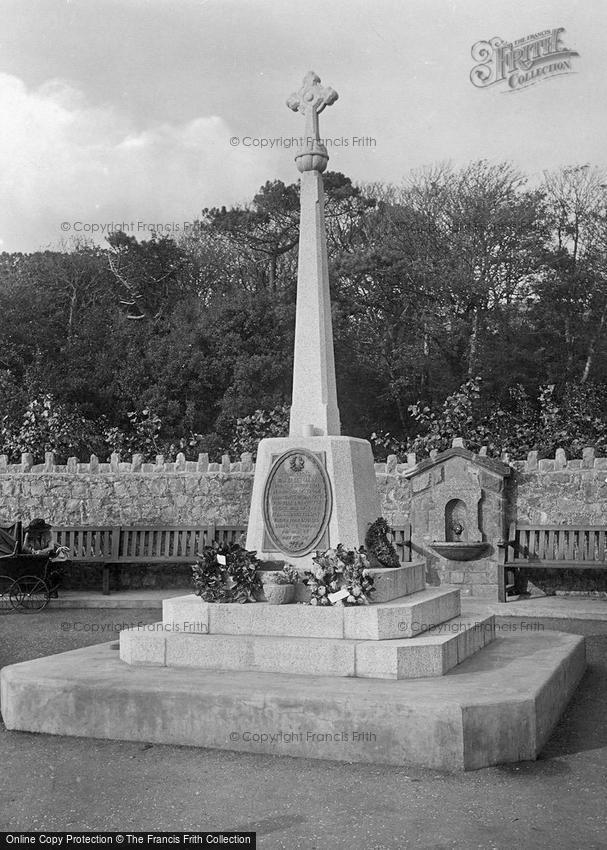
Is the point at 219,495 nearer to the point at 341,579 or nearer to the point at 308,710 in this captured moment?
the point at 341,579

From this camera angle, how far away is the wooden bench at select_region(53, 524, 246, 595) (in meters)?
13.2

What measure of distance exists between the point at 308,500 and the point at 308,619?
3.70 ft

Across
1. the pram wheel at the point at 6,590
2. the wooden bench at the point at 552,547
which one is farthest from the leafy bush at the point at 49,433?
the wooden bench at the point at 552,547

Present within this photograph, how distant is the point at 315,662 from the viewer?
247 inches

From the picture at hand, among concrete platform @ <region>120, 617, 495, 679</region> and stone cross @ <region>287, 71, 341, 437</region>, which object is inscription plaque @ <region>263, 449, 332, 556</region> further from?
concrete platform @ <region>120, 617, 495, 679</region>

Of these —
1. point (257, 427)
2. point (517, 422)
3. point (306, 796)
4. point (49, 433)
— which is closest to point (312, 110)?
point (306, 796)

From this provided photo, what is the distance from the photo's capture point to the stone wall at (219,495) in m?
12.6

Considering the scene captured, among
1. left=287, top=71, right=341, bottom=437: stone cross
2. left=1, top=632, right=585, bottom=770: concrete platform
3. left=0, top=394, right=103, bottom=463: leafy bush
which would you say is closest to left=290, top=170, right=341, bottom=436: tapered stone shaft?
left=287, top=71, right=341, bottom=437: stone cross

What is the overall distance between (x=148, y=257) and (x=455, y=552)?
1948 cm

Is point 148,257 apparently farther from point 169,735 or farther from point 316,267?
point 169,735

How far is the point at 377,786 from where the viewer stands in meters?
4.84

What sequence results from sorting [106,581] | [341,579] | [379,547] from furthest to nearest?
[106,581], [379,547], [341,579]

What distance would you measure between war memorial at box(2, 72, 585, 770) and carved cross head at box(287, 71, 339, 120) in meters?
0.02

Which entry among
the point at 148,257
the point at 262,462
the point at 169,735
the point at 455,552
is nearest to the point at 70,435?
the point at 148,257
